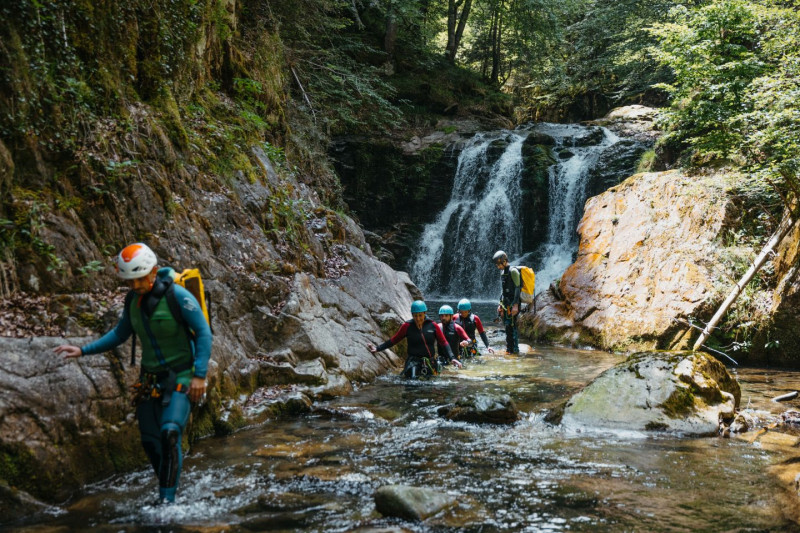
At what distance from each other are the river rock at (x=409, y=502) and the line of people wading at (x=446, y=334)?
4.96 metres

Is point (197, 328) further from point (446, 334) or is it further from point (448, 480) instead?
point (446, 334)

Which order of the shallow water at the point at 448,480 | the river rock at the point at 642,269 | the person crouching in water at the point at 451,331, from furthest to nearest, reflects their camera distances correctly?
the river rock at the point at 642,269 < the person crouching in water at the point at 451,331 < the shallow water at the point at 448,480

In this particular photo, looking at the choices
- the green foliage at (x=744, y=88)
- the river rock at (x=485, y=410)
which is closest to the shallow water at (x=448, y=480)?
the river rock at (x=485, y=410)

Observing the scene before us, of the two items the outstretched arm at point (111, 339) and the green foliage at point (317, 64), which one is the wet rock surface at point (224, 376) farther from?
the green foliage at point (317, 64)

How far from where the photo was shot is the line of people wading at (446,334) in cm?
935

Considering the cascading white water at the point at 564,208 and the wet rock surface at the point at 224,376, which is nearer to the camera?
the wet rock surface at the point at 224,376

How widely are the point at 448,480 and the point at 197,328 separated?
252 cm

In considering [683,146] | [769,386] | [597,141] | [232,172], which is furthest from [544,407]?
[597,141]

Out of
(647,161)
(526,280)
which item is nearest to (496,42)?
(647,161)

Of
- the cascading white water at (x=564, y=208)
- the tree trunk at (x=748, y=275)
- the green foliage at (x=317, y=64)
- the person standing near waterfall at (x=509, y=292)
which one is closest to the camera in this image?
the tree trunk at (x=748, y=275)

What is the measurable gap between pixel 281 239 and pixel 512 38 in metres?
27.7

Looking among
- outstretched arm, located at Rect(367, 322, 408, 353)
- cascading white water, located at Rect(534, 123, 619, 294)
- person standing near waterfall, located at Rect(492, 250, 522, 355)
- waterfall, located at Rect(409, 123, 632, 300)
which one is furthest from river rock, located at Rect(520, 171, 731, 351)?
waterfall, located at Rect(409, 123, 632, 300)

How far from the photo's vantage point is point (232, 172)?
9070mm

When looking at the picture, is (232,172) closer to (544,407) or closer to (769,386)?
(544,407)
